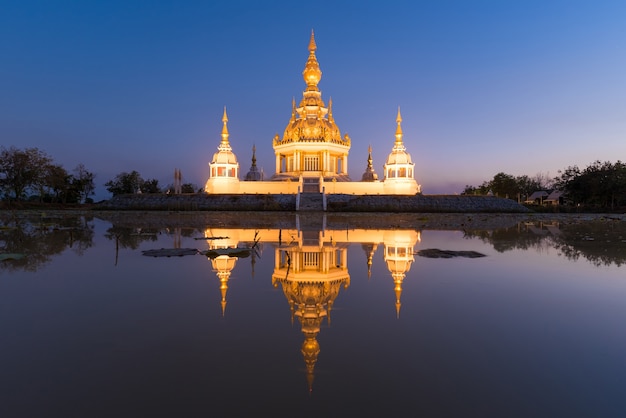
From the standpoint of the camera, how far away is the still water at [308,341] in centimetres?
→ 321

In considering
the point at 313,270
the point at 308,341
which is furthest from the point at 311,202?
the point at 308,341

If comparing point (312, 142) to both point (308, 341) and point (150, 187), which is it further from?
point (308, 341)

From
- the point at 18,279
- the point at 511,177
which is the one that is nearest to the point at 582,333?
the point at 18,279

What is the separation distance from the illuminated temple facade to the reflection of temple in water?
3373 cm

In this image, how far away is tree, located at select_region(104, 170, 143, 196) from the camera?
231 ft

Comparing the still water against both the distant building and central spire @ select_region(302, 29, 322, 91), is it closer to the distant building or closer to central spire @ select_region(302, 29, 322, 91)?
central spire @ select_region(302, 29, 322, 91)

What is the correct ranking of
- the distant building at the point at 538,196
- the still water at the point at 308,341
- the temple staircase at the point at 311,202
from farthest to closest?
1. the distant building at the point at 538,196
2. the temple staircase at the point at 311,202
3. the still water at the point at 308,341

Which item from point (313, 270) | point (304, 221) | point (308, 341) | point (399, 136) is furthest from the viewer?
point (399, 136)

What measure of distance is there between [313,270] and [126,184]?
2717 inches

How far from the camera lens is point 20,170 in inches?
1924

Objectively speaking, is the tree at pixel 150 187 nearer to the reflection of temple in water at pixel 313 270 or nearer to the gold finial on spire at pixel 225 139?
the gold finial on spire at pixel 225 139

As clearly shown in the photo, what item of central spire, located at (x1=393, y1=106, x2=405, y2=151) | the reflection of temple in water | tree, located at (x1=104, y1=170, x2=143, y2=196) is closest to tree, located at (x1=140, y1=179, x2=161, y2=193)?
tree, located at (x1=104, y1=170, x2=143, y2=196)

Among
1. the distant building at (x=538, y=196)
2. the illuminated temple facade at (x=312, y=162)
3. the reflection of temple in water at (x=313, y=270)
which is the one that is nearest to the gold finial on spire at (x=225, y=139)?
the illuminated temple facade at (x=312, y=162)

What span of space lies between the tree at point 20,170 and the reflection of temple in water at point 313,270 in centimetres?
4478
